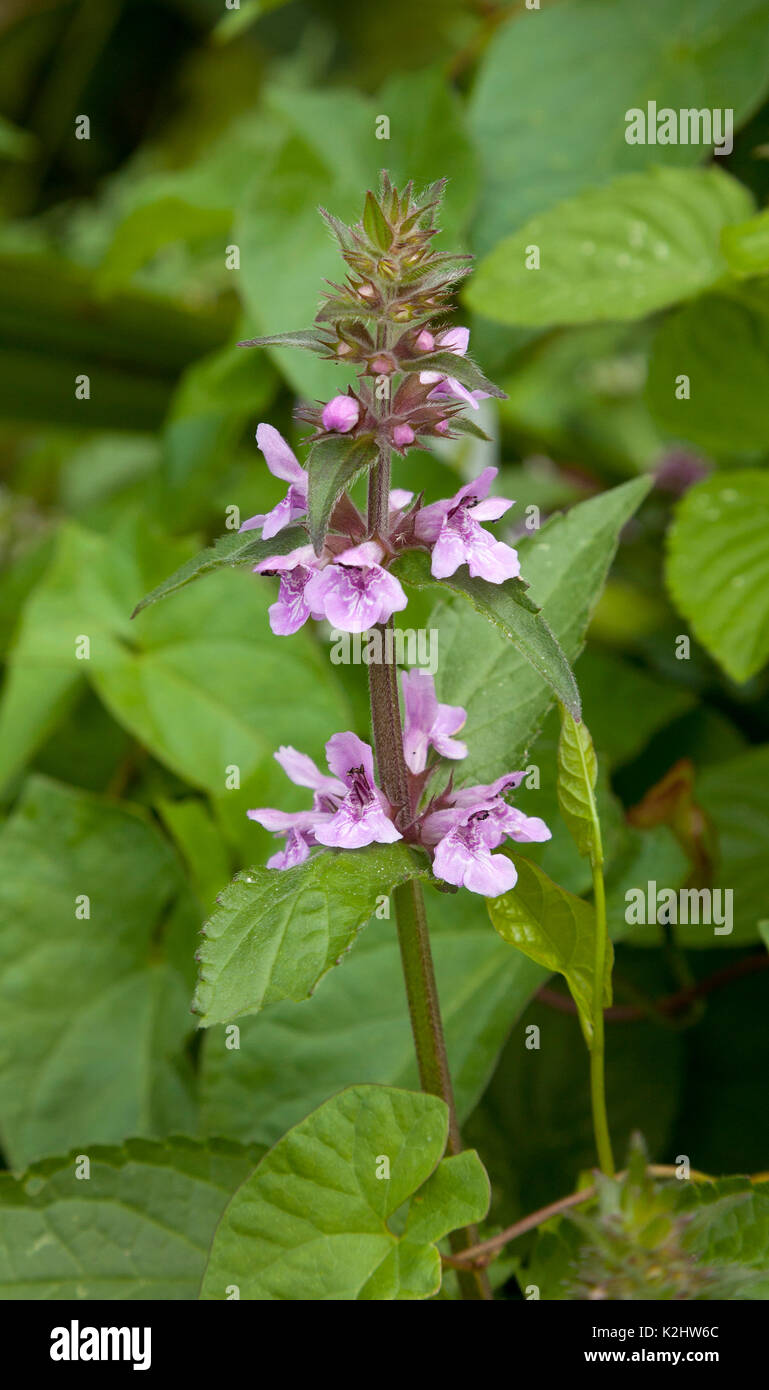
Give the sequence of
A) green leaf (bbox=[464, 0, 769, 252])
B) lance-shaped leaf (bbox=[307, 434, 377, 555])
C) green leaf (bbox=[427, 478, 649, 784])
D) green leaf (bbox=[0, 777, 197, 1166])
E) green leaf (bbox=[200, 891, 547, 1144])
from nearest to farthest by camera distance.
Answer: lance-shaped leaf (bbox=[307, 434, 377, 555]) → green leaf (bbox=[427, 478, 649, 784]) → green leaf (bbox=[200, 891, 547, 1144]) → green leaf (bbox=[0, 777, 197, 1166]) → green leaf (bbox=[464, 0, 769, 252])

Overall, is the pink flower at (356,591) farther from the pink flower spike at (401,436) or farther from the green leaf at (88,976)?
the green leaf at (88,976)

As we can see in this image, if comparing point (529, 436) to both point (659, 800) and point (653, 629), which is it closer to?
point (653, 629)

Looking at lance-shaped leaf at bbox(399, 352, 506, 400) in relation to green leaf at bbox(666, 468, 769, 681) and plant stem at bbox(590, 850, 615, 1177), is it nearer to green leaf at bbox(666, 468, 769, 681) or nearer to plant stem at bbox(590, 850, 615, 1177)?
plant stem at bbox(590, 850, 615, 1177)

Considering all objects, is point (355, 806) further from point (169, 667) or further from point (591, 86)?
point (591, 86)

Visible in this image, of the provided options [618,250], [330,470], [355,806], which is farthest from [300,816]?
[618,250]

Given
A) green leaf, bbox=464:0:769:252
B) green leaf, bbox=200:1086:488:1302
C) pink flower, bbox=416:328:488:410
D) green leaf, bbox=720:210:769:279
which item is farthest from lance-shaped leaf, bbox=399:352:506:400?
green leaf, bbox=464:0:769:252
